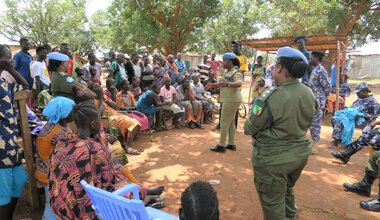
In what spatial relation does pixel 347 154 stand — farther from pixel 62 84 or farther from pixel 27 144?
pixel 27 144

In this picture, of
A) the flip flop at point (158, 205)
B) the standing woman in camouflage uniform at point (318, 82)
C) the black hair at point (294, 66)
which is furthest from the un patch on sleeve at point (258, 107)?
the standing woman in camouflage uniform at point (318, 82)

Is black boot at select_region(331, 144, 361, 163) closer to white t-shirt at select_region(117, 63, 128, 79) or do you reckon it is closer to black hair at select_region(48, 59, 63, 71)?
black hair at select_region(48, 59, 63, 71)

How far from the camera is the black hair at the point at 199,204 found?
1.54 meters

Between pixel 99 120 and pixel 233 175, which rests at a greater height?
pixel 99 120

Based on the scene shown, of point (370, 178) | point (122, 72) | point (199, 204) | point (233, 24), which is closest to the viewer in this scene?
point (199, 204)

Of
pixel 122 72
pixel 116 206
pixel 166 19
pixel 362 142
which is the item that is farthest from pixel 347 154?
pixel 166 19

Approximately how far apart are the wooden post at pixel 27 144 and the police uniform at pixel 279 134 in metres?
2.23

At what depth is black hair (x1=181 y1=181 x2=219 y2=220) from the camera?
1535 millimetres

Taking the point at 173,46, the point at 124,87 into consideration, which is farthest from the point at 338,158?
the point at 173,46

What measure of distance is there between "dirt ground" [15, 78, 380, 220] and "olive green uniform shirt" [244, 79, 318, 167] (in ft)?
4.11

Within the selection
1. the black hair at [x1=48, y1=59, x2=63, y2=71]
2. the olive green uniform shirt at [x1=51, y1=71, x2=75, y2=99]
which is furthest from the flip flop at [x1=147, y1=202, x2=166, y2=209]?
the black hair at [x1=48, y1=59, x2=63, y2=71]

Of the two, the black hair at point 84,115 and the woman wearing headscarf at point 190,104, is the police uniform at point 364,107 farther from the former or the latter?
the black hair at point 84,115

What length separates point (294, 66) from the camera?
2406 millimetres

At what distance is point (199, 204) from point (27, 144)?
7.74 feet
